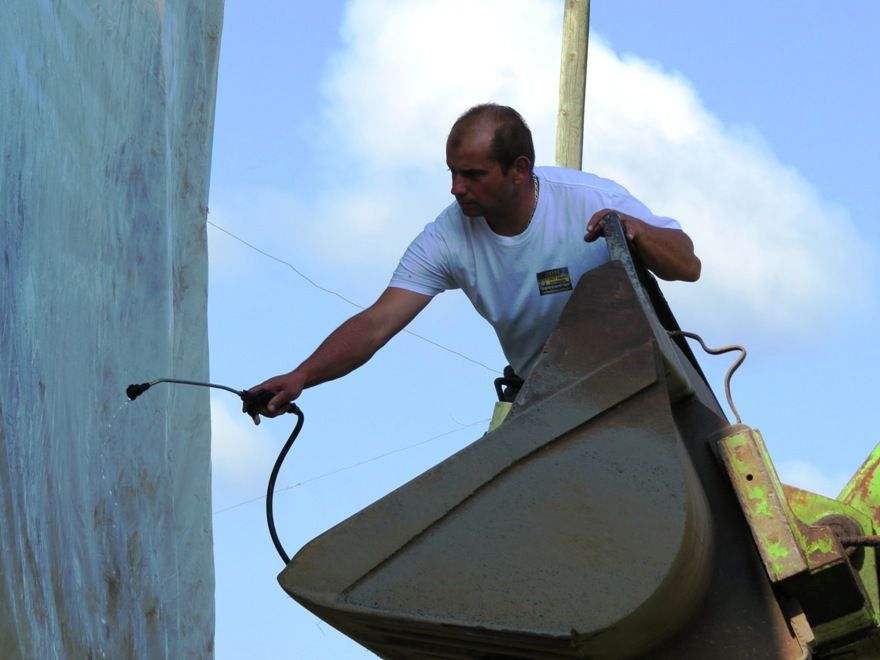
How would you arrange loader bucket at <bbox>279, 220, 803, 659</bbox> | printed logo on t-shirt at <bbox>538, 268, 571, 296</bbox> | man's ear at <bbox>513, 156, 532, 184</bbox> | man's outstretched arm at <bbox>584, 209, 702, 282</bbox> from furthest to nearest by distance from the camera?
man's ear at <bbox>513, 156, 532, 184</bbox>
printed logo on t-shirt at <bbox>538, 268, 571, 296</bbox>
man's outstretched arm at <bbox>584, 209, 702, 282</bbox>
loader bucket at <bbox>279, 220, 803, 659</bbox>

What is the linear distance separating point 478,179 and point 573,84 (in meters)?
4.13

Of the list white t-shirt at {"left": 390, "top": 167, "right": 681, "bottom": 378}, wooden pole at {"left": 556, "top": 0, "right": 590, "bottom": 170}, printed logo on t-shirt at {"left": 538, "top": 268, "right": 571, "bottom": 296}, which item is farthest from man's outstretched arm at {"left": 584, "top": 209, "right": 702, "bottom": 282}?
wooden pole at {"left": 556, "top": 0, "right": 590, "bottom": 170}

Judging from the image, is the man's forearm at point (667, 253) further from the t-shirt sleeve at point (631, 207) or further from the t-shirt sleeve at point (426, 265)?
the t-shirt sleeve at point (426, 265)

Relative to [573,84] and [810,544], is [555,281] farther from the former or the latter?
[573,84]

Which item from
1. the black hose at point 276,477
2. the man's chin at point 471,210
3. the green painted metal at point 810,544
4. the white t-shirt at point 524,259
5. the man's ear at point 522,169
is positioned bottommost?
the green painted metal at point 810,544

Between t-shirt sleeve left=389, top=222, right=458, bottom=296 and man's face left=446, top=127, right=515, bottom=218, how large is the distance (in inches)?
4.8

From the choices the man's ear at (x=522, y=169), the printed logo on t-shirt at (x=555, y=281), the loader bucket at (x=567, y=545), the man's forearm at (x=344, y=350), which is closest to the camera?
the loader bucket at (x=567, y=545)

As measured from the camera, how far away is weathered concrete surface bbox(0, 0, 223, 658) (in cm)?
299

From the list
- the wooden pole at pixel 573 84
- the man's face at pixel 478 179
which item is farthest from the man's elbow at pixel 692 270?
the wooden pole at pixel 573 84

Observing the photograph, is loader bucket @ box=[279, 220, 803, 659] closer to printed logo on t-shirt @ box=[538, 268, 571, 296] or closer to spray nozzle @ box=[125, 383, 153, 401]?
spray nozzle @ box=[125, 383, 153, 401]

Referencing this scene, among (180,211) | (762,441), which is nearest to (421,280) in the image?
(180,211)

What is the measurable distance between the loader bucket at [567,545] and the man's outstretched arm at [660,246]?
636 mm

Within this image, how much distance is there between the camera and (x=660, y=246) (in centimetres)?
349

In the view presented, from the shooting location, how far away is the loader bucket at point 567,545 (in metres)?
2.54
